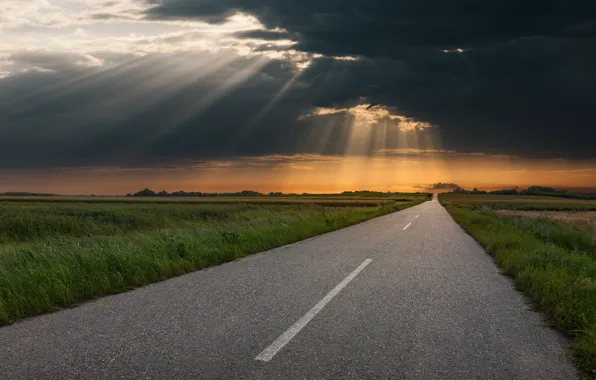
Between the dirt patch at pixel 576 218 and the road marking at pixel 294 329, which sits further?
the dirt patch at pixel 576 218

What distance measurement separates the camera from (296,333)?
5621mm

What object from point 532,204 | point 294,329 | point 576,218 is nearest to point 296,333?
point 294,329

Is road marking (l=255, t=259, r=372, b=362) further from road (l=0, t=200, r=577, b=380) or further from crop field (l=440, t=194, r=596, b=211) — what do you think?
crop field (l=440, t=194, r=596, b=211)

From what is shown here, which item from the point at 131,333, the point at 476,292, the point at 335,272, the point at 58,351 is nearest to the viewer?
the point at 58,351

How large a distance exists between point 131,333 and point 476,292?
5.82m

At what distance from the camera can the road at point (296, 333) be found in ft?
14.9

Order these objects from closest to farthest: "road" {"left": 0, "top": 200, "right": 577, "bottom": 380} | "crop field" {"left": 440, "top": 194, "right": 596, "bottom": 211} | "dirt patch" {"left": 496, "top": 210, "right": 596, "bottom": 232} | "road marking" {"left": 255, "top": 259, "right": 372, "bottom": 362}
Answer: "road" {"left": 0, "top": 200, "right": 577, "bottom": 380} → "road marking" {"left": 255, "top": 259, "right": 372, "bottom": 362} → "dirt patch" {"left": 496, "top": 210, "right": 596, "bottom": 232} → "crop field" {"left": 440, "top": 194, "right": 596, "bottom": 211}

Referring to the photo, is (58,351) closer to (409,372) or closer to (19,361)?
(19,361)

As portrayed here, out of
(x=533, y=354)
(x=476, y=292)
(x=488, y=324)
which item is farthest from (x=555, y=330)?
(x=476, y=292)

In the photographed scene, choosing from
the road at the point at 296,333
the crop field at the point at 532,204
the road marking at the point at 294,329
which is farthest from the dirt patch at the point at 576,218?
the crop field at the point at 532,204

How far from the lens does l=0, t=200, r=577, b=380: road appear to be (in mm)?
4535

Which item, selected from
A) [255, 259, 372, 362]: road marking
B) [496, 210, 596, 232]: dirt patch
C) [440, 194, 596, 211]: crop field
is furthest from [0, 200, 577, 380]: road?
[440, 194, 596, 211]: crop field

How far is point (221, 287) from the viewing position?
8.41m

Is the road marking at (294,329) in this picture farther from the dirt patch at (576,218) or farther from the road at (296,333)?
the dirt patch at (576,218)
